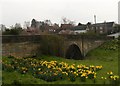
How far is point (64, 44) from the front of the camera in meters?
21.2

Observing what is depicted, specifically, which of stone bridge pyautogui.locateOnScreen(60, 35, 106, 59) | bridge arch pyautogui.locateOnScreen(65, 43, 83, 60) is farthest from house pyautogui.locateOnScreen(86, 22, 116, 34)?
bridge arch pyautogui.locateOnScreen(65, 43, 83, 60)

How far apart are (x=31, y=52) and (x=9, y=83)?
9.24m

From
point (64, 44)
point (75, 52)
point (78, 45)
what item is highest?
point (64, 44)

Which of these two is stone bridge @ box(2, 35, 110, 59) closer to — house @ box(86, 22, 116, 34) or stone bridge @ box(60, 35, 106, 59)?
stone bridge @ box(60, 35, 106, 59)

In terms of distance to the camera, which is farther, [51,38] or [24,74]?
[51,38]

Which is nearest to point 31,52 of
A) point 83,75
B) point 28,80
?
point 83,75

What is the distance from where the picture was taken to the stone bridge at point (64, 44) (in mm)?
15752

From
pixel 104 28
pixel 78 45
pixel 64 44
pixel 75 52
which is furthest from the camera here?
pixel 104 28

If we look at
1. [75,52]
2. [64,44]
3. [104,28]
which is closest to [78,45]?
[75,52]

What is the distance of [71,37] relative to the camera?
75.4ft

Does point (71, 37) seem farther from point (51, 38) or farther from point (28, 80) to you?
point (28, 80)

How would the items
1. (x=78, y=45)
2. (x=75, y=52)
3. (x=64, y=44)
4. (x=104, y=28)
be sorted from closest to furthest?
(x=64, y=44) < (x=78, y=45) < (x=75, y=52) < (x=104, y=28)

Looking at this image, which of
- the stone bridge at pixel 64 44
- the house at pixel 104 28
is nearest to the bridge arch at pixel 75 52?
the stone bridge at pixel 64 44

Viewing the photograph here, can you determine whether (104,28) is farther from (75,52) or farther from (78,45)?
(78,45)
